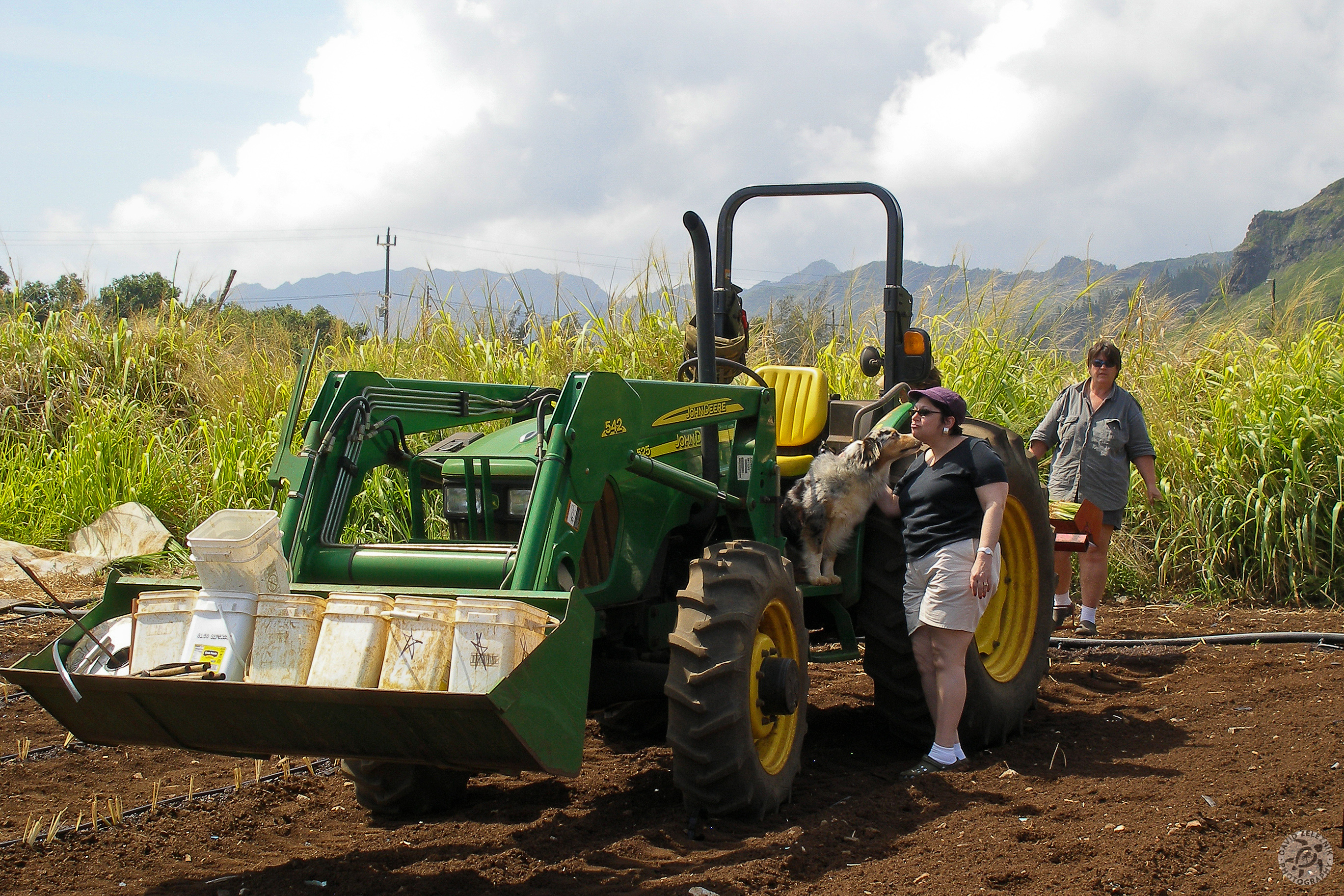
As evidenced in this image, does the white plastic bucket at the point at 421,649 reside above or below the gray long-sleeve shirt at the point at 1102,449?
below

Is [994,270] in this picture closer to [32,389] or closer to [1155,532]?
[1155,532]

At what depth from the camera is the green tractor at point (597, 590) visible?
3.06 meters

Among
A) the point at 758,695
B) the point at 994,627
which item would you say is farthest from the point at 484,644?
the point at 994,627

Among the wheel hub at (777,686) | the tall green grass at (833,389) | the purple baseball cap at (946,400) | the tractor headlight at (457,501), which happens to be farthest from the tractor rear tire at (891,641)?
the tall green grass at (833,389)

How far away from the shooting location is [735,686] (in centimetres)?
360

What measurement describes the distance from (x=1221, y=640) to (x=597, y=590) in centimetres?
430

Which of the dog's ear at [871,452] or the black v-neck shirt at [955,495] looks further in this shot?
the dog's ear at [871,452]

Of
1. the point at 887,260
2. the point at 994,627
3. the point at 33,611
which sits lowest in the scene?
the point at 33,611

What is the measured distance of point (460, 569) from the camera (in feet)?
12.1

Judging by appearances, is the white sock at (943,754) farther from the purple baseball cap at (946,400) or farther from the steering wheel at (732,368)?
the steering wheel at (732,368)

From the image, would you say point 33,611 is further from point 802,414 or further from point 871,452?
point 871,452

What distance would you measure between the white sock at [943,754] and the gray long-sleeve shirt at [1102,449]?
9.50ft

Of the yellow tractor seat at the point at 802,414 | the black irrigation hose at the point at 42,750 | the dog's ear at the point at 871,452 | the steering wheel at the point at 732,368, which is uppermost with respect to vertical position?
the steering wheel at the point at 732,368

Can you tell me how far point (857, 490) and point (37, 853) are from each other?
3.20m
